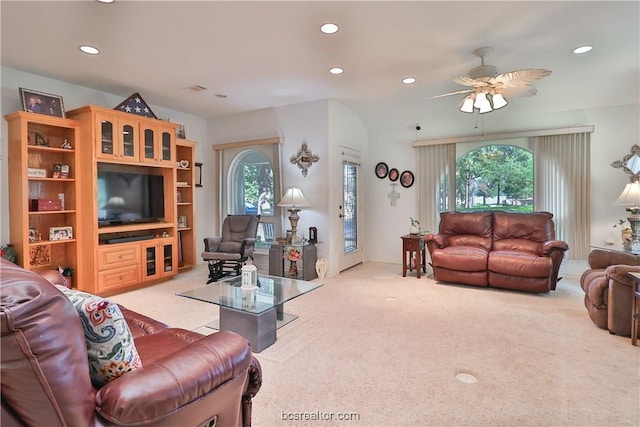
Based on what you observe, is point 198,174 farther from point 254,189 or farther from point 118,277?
point 118,277

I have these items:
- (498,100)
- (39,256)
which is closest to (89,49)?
(39,256)

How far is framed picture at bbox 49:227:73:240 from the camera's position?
13.1 ft

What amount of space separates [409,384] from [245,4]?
2.86 metres

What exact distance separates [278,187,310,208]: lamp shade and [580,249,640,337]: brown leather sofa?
3.41 meters

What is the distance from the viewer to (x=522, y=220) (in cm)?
472

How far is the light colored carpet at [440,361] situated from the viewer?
191 centimetres

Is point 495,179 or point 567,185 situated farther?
point 495,179

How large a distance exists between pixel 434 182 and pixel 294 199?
2447 mm

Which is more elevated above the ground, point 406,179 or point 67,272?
point 406,179

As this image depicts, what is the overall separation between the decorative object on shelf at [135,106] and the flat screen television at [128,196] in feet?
2.52

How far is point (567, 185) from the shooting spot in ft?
16.4

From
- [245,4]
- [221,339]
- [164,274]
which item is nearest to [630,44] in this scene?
[245,4]

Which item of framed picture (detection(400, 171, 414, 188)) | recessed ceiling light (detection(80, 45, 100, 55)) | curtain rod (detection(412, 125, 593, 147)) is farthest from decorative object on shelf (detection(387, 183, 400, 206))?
recessed ceiling light (detection(80, 45, 100, 55))

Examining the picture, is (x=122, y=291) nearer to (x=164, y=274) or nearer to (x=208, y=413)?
(x=164, y=274)
